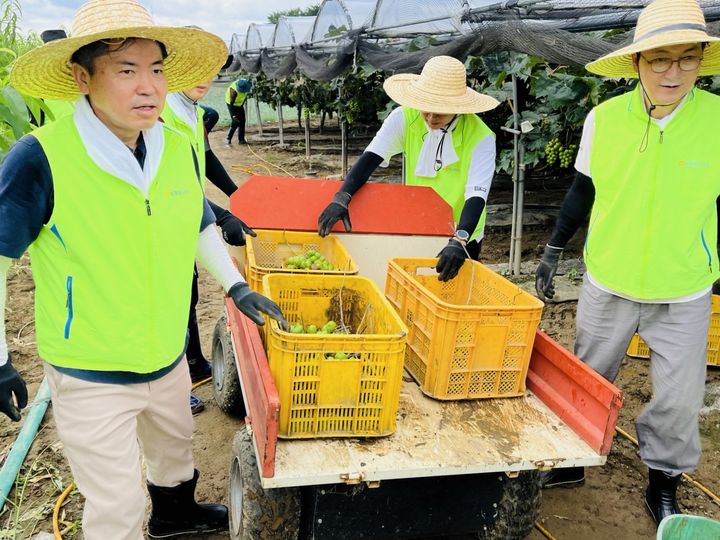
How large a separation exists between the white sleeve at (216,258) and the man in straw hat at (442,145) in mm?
1154

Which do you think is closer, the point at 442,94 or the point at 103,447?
the point at 103,447

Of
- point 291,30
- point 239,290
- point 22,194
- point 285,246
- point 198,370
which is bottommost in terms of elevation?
point 198,370

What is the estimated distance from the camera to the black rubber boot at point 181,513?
2.63 m

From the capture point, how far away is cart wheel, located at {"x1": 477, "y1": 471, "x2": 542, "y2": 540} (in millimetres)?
2314

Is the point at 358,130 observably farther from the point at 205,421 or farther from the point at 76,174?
the point at 76,174

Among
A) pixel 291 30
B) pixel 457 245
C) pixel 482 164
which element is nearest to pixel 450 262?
pixel 457 245

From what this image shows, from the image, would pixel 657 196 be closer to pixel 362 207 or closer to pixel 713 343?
pixel 362 207

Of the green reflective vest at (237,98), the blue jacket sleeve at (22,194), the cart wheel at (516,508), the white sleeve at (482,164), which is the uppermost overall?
the blue jacket sleeve at (22,194)

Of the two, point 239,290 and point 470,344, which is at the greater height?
point 239,290

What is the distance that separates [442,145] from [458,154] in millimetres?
106

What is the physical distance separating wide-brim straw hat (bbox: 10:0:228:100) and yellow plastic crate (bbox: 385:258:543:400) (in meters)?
1.30

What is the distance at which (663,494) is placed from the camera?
2959 millimetres

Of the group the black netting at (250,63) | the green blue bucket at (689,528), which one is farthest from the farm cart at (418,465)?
the black netting at (250,63)

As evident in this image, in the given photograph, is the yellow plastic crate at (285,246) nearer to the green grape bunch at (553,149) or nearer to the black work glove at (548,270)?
the black work glove at (548,270)
